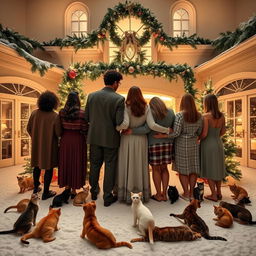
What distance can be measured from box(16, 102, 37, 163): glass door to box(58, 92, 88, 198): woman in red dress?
427cm

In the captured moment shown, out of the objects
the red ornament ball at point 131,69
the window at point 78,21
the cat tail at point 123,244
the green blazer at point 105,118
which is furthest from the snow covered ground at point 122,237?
the window at point 78,21

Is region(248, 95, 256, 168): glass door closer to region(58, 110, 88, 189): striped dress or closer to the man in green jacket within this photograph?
the man in green jacket

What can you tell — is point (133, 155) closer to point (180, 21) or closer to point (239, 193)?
point (239, 193)

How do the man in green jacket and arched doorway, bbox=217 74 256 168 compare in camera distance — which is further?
arched doorway, bbox=217 74 256 168

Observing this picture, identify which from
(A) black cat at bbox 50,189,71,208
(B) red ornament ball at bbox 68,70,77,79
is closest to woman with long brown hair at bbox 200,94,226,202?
(A) black cat at bbox 50,189,71,208

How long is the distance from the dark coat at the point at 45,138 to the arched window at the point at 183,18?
8.06 m

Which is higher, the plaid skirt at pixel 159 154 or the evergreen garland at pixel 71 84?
the evergreen garland at pixel 71 84

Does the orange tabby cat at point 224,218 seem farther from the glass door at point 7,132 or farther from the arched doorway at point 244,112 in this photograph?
the glass door at point 7,132

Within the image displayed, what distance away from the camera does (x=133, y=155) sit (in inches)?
119

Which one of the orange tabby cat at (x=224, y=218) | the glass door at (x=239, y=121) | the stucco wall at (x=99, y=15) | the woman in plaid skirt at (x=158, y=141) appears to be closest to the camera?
the orange tabby cat at (x=224, y=218)

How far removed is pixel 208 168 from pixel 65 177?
83.0 inches

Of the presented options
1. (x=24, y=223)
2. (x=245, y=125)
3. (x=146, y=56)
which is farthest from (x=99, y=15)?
(x=24, y=223)

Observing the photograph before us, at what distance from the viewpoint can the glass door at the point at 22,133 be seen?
6.80m

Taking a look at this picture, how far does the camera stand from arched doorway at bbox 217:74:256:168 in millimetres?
6266
